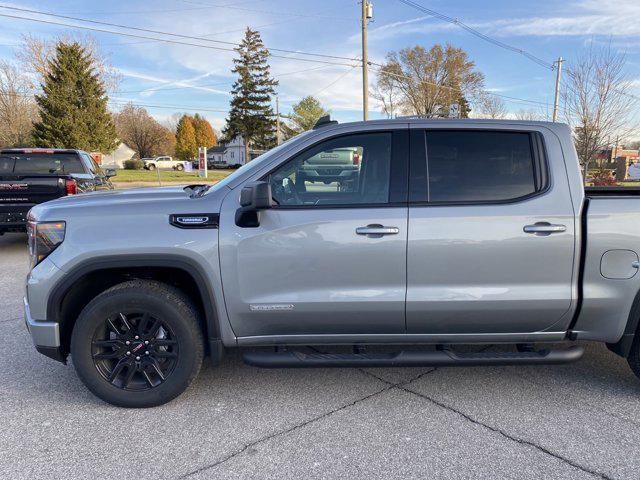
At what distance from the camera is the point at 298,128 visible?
8125 centimetres

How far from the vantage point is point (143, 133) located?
81.7m

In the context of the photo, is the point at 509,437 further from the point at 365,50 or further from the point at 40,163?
the point at 365,50

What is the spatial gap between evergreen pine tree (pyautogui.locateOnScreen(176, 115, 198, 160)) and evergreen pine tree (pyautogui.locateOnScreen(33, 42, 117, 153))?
43.9 metres

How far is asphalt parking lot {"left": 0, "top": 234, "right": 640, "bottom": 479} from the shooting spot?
260cm

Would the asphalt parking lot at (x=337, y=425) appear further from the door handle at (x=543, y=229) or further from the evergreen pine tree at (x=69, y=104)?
the evergreen pine tree at (x=69, y=104)

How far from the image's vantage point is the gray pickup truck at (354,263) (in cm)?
305

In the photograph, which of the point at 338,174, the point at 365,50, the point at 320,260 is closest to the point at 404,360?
the point at 320,260

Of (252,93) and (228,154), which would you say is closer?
(252,93)

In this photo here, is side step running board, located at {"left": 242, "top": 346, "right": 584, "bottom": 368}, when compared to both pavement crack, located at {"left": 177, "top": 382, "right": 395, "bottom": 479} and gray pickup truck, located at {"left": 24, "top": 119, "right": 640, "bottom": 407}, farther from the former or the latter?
pavement crack, located at {"left": 177, "top": 382, "right": 395, "bottom": 479}

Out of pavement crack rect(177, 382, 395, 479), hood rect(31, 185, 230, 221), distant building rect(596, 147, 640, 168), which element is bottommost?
pavement crack rect(177, 382, 395, 479)

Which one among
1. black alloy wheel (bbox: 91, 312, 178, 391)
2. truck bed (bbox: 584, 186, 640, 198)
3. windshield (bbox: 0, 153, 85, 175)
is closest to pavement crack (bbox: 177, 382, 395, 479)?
black alloy wheel (bbox: 91, 312, 178, 391)

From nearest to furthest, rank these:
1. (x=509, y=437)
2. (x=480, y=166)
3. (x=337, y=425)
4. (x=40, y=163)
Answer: (x=509, y=437) < (x=337, y=425) < (x=480, y=166) < (x=40, y=163)

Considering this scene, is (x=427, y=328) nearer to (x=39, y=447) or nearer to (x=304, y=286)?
(x=304, y=286)

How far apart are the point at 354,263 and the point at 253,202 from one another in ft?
2.51
